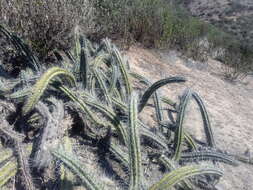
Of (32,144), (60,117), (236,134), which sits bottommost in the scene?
(236,134)

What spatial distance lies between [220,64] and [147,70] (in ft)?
10.6

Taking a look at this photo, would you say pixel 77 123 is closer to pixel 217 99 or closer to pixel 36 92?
pixel 36 92

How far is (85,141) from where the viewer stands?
2064 millimetres

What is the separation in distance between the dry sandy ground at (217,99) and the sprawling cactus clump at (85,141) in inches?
9.4

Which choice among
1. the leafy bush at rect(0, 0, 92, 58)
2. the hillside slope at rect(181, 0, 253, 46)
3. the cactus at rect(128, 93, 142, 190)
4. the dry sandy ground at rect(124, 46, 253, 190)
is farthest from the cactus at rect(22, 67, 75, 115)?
the hillside slope at rect(181, 0, 253, 46)

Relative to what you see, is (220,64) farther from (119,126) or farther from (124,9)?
(119,126)

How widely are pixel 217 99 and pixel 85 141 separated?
246cm

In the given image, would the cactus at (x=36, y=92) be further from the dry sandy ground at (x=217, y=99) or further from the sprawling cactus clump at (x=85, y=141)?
the dry sandy ground at (x=217, y=99)

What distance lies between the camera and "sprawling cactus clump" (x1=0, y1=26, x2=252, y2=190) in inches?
61.6

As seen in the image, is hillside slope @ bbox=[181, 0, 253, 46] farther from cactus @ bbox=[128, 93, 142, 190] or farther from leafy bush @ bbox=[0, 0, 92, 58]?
cactus @ bbox=[128, 93, 142, 190]

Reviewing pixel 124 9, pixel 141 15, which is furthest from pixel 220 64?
pixel 124 9

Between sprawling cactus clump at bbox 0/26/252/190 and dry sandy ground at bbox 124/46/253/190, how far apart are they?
24 centimetres

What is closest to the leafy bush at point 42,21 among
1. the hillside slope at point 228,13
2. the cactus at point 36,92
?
the cactus at point 36,92

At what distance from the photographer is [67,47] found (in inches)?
124
